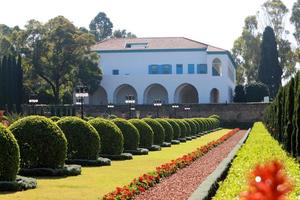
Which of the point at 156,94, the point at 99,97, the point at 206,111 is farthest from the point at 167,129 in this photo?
the point at 156,94

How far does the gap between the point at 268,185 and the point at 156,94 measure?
66.5 metres

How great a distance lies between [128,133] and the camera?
18922 mm

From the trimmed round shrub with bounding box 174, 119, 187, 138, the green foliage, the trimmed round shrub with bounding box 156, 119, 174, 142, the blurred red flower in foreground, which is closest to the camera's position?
the blurred red flower in foreground

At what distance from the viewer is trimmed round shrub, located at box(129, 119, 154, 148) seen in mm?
20891

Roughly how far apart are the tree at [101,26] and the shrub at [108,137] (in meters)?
87.2

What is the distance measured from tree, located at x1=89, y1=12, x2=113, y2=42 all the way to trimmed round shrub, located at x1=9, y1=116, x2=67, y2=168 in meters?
92.1

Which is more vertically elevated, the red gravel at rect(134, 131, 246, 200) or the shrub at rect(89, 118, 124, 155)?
the shrub at rect(89, 118, 124, 155)

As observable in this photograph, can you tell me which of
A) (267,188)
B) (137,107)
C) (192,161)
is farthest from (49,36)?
(267,188)

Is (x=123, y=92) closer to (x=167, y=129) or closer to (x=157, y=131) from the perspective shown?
(x=167, y=129)

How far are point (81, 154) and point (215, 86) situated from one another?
50185mm

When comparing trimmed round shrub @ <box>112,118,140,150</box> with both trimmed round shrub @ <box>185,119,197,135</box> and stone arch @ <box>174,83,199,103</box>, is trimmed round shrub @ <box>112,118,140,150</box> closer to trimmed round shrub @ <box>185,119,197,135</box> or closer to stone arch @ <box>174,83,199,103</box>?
trimmed round shrub @ <box>185,119,197,135</box>

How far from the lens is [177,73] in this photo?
64.8 m

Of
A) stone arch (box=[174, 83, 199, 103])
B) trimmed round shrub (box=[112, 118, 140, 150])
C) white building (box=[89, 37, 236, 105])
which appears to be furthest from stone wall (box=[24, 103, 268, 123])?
trimmed round shrub (box=[112, 118, 140, 150])

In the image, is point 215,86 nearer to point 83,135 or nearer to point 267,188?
point 83,135
